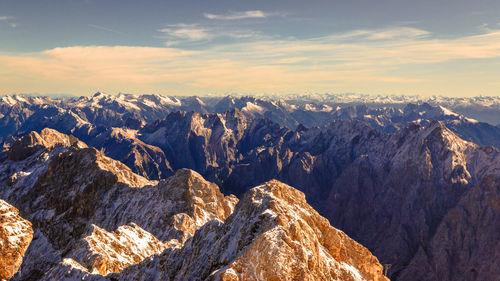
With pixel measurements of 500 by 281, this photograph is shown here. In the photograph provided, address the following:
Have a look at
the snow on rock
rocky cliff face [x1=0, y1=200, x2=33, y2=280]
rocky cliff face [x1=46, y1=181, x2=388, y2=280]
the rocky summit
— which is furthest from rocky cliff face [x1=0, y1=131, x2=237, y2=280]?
the snow on rock

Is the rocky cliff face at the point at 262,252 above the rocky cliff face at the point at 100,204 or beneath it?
above

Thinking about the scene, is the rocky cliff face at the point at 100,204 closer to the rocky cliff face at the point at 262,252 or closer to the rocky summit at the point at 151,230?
the rocky summit at the point at 151,230

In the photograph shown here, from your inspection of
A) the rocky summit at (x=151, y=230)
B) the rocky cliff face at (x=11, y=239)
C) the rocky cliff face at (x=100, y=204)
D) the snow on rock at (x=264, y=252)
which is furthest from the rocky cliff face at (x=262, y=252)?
the rocky cliff face at (x=100, y=204)

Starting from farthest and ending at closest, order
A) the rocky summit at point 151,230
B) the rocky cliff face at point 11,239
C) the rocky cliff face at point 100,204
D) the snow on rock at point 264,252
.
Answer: the rocky cliff face at point 100,204 < the rocky cliff face at point 11,239 < the rocky summit at point 151,230 < the snow on rock at point 264,252

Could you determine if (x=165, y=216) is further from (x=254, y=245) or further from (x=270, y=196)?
(x=254, y=245)

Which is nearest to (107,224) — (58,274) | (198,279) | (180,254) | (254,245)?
(58,274)

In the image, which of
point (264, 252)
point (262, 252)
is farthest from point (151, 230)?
point (264, 252)
